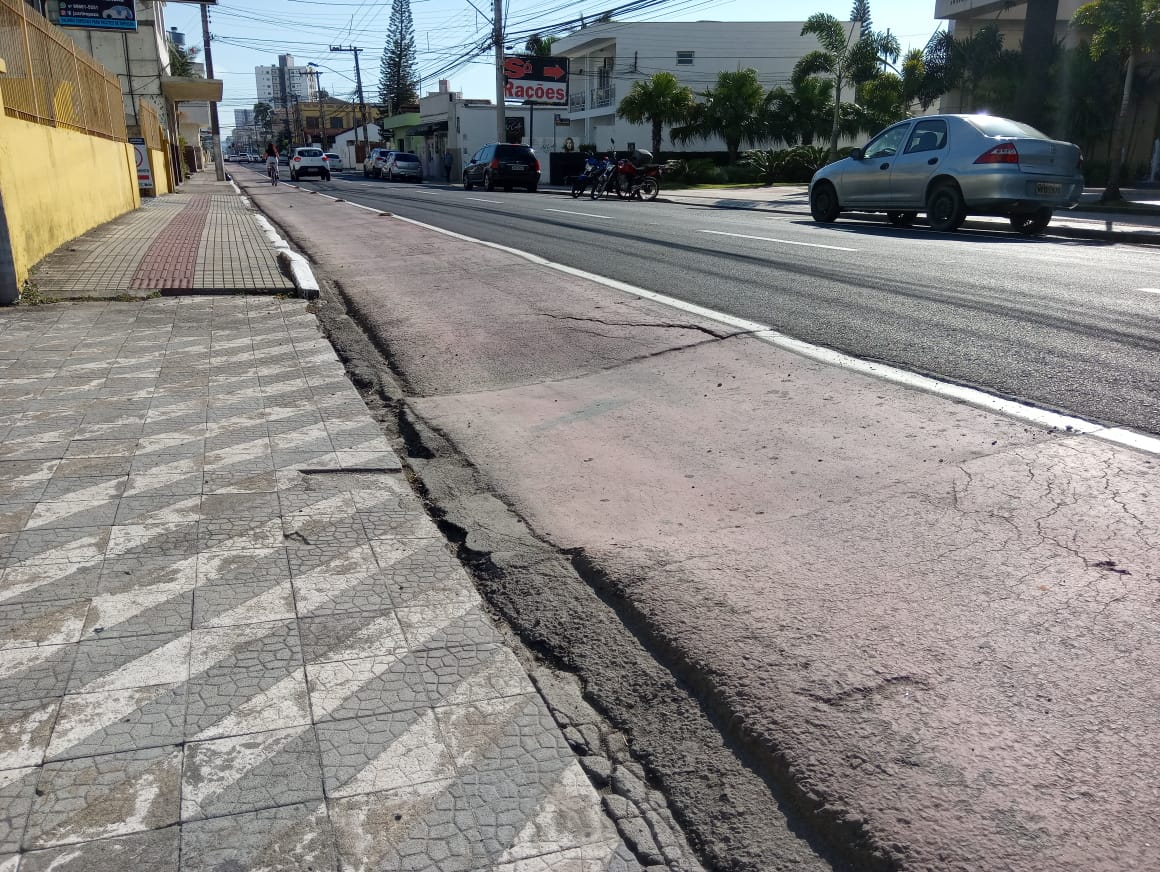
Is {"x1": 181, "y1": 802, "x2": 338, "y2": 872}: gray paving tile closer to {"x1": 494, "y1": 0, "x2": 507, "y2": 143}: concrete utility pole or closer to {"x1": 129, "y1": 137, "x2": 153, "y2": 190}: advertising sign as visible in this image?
{"x1": 129, "y1": 137, "x2": 153, "y2": 190}: advertising sign

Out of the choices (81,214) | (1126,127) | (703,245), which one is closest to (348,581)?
(703,245)

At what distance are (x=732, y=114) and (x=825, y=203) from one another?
30.6m

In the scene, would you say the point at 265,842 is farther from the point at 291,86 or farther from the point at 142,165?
the point at 291,86

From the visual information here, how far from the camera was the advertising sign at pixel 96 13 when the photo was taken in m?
26.2

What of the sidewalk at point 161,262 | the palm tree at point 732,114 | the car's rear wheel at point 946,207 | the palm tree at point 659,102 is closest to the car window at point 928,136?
the car's rear wheel at point 946,207

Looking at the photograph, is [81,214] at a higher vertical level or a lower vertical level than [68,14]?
lower

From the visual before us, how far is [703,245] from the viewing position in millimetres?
12617

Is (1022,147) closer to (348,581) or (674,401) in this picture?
(674,401)

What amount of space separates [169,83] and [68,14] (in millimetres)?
9297

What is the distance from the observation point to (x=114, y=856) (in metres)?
2.06

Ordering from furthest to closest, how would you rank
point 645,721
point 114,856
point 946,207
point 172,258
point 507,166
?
1. point 507,166
2. point 946,207
3. point 172,258
4. point 645,721
5. point 114,856

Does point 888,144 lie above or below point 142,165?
above

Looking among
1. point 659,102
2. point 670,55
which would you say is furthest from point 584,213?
point 670,55

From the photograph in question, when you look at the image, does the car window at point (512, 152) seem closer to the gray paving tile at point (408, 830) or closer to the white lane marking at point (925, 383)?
the white lane marking at point (925, 383)
